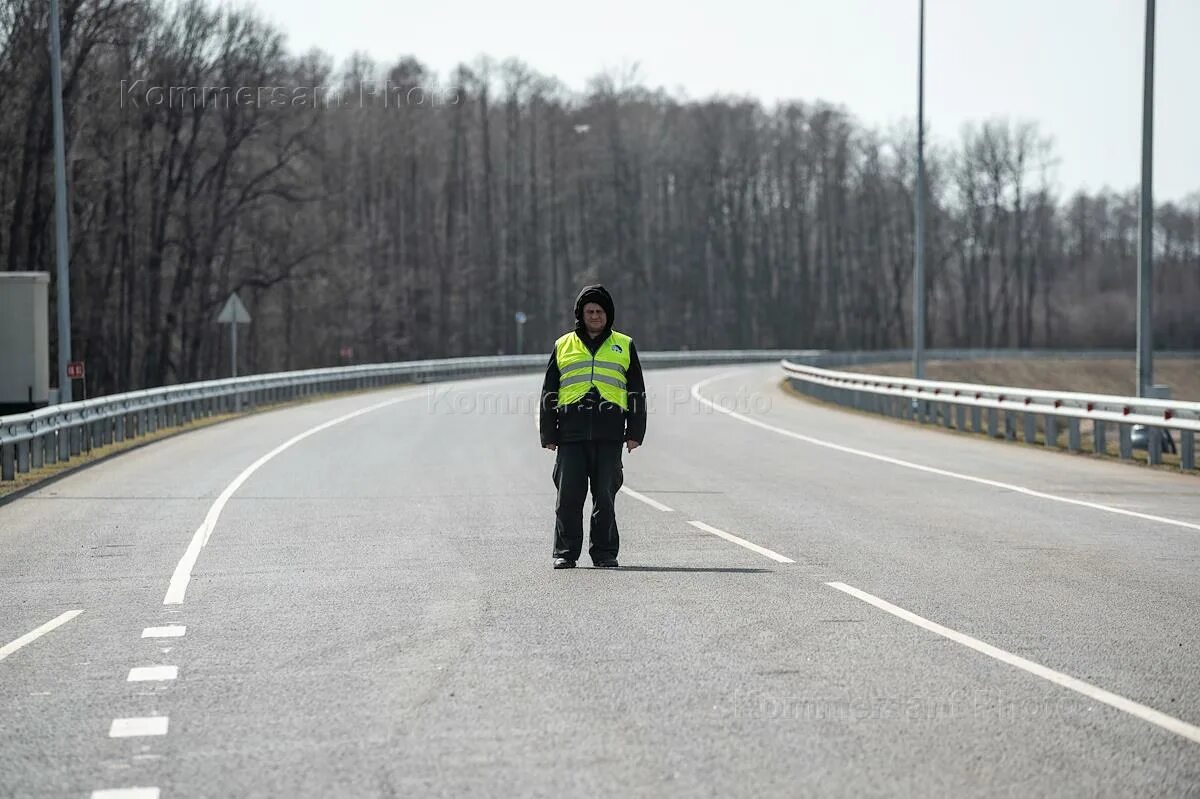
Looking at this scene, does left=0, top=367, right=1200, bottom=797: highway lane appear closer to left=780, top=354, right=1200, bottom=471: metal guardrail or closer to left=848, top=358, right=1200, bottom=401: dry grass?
left=780, top=354, right=1200, bottom=471: metal guardrail

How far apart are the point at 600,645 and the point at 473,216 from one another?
90519 millimetres

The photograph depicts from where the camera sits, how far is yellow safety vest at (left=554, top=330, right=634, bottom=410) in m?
11.7

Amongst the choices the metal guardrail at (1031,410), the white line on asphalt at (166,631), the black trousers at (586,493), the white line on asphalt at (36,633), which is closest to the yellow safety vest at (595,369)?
the black trousers at (586,493)

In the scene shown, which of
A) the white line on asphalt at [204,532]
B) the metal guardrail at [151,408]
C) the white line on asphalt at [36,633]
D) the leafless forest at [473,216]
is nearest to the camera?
the white line on asphalt at [36,633]

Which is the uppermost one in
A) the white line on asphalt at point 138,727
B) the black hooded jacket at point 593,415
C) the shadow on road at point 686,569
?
the black hooded jacket at point 593,415

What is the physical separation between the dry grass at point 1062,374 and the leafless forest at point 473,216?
23.2m

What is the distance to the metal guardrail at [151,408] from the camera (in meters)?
21.0

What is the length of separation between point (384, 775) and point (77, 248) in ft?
157

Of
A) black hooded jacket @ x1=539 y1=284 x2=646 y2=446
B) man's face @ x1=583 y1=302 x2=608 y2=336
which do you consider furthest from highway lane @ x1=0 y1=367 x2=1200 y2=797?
man's face @ x1=583 y1=302 x2=608 y2=336

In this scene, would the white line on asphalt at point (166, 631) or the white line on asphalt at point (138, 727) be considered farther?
the white line on asphalt at point (166, 631)

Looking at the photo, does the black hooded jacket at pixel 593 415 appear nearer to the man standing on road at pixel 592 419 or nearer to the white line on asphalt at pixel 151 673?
the man standing on road at pixel 592 419

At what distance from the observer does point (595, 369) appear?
11.7m

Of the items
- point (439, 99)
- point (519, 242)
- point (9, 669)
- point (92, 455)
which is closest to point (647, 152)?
point (519, 242)

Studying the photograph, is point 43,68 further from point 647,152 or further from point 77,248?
point 647,152
